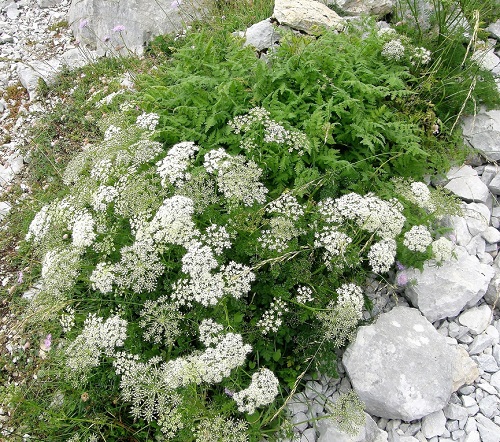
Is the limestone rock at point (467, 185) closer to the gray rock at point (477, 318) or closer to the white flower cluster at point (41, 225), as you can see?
the gray rock at point (477, 318)

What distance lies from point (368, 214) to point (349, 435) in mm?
1897

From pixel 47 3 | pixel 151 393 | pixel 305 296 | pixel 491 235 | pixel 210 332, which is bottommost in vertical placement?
pixel 491 235

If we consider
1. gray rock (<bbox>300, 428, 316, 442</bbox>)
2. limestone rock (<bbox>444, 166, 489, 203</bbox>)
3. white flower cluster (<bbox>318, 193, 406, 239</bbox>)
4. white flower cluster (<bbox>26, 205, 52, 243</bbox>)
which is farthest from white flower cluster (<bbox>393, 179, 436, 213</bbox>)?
white flower cluster (<bbox>26, 205, 52, 243</bbox>)

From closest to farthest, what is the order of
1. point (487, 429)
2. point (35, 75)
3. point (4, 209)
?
point (487, 429), point (4, 209), point (35, 75)

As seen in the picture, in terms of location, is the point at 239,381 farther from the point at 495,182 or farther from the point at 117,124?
the point at 495,182

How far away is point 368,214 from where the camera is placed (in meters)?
3.87

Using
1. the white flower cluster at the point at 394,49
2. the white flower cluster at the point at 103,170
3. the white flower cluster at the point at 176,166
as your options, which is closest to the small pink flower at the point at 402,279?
the white flower cluster at the point at 176,166

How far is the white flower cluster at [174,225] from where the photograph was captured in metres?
3.66

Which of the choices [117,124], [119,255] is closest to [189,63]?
[117,124]

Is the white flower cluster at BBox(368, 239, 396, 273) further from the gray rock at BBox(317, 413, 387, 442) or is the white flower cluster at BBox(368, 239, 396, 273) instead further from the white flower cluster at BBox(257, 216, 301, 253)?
the gray rock at BBox(317, 413, 387, 442)

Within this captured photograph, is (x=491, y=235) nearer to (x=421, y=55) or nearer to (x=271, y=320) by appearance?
(x=421, y=55)

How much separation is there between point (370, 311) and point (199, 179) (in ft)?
7.06

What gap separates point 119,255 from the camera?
419 cm

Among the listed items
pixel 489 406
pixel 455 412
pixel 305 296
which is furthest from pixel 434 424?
pixel 305 296
